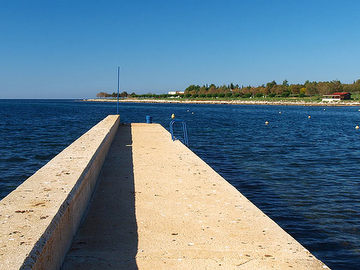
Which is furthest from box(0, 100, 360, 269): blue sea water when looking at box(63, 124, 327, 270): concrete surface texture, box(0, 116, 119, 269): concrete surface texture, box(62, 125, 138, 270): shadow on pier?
box(0, 116, 119, 269): concrete surface texture

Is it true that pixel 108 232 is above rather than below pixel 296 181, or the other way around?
above

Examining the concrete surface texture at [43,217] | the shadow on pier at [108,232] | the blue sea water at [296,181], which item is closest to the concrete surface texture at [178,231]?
the shadow on pier at [108,232]

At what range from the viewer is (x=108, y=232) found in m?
5.28

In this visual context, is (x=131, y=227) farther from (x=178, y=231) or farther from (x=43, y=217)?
(x=43, y=217)

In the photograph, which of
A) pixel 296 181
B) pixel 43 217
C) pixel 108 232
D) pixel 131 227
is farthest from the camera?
pixel 296 181

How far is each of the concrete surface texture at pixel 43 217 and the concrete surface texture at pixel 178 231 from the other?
0.34 meters

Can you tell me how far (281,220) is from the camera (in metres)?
8.30

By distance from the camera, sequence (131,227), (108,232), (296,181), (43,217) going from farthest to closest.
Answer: (296,181) → (131,227) → (108,232) → (43,217)

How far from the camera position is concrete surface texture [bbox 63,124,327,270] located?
4.38 metres

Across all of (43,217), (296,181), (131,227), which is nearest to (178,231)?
(131,227)

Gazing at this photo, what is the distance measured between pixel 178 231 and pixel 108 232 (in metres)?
1.00

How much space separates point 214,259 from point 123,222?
72.1 inches

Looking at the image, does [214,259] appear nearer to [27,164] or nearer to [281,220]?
[281,220]

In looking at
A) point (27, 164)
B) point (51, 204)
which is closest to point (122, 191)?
point (51, 204)
